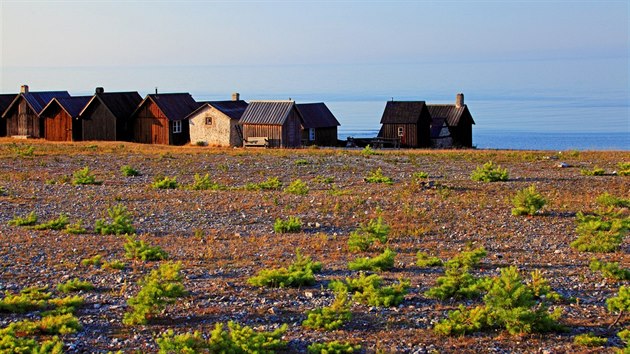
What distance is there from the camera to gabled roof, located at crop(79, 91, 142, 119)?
61.3 meters

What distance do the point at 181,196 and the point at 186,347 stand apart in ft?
48.3

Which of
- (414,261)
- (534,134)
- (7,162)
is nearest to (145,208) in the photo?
(414,261)

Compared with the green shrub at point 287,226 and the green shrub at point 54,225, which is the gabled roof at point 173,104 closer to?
the green shrub at point 54,225

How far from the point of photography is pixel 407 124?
6350 centimetres

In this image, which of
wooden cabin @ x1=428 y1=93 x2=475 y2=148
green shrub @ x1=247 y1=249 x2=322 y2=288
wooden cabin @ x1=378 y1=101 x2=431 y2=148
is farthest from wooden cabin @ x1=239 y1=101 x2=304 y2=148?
green shrub @ x1=247 y1=249 x2=322 y2=288

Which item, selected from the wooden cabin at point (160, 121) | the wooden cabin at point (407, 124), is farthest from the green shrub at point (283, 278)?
the wooden cabin at point (407, 124)

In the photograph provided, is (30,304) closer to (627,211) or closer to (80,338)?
(80,338)

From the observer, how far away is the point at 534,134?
94812 mm

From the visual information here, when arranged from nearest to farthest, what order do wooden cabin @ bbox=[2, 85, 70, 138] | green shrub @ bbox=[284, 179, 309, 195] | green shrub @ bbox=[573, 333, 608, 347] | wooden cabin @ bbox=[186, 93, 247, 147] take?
green shrub @ bbox=[573, 333, 608, 347], green shrub @ bbox=[284, 179, 309, 195], wooden cabin @ bbox=[186, 93, 247, 147], wooden cabin @ bbox=[2, 85, 70, 138]

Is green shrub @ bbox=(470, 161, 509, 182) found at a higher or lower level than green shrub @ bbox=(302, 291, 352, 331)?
higher

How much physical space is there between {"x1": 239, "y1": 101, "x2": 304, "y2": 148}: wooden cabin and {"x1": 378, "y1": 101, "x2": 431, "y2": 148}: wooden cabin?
857 centimetres

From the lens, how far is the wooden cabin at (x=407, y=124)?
208ft

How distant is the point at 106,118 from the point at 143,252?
47738 millimetres

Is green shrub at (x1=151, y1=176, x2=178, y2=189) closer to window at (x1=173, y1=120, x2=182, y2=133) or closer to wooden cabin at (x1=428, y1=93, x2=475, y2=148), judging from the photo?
window at (x1=173, y1=120, x2=182, y2=133)
